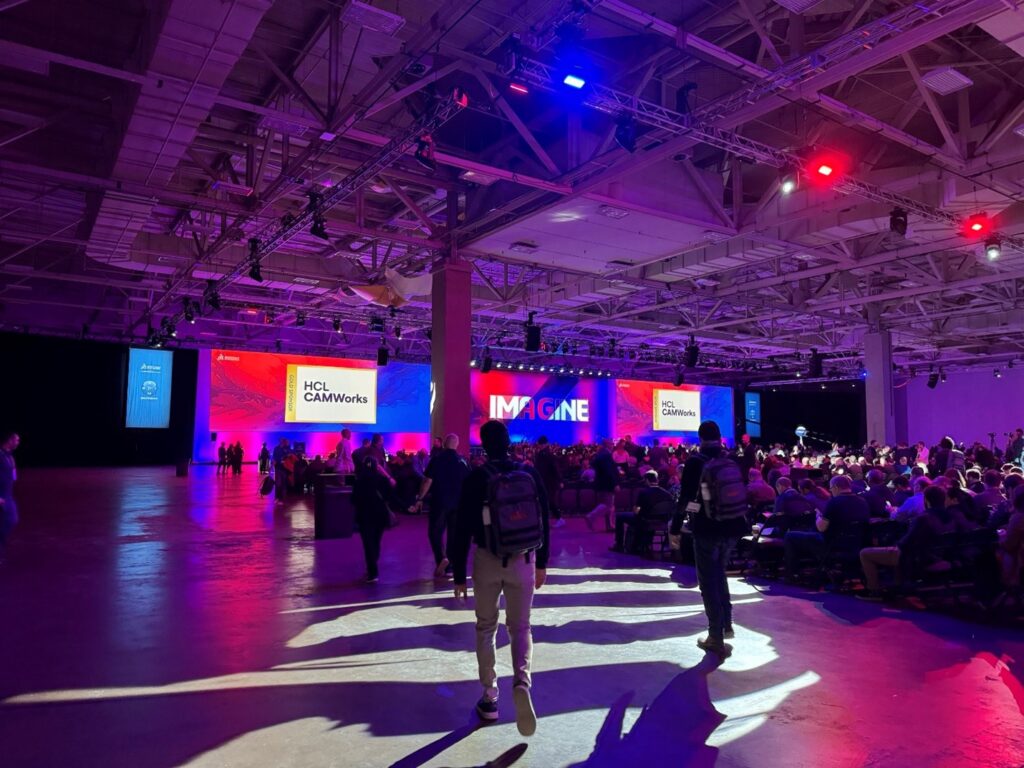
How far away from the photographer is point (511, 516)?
3.51 meters

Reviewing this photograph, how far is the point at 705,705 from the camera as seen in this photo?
3869 mm

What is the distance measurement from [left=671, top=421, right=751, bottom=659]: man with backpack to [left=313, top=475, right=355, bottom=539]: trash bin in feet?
21.4

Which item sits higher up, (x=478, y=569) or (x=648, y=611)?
(x=478, y=569)

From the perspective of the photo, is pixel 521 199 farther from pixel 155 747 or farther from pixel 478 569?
pixel 155 747

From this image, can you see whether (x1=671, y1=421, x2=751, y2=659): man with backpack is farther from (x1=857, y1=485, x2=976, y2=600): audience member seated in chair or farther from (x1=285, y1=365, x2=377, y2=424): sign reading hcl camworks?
(x1=285, y1=365, x2=377, y2=424): sign reading hcl camworks

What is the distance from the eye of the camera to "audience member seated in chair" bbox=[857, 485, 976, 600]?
6.25 meters

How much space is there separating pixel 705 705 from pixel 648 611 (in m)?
2.21

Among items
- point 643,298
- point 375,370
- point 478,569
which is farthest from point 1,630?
point 375,370

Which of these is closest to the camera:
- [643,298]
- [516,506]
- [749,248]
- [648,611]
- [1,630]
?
[516,506]

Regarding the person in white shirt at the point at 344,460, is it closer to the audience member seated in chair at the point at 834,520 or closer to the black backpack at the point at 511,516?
the audience member seated in chair at the point at 834,520

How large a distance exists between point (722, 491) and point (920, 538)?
270 centimetres

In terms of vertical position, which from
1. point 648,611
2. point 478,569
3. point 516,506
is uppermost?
point 516,506

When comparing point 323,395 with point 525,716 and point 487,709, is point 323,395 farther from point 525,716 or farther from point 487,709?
point 525,716

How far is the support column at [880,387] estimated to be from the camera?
19.5 m
